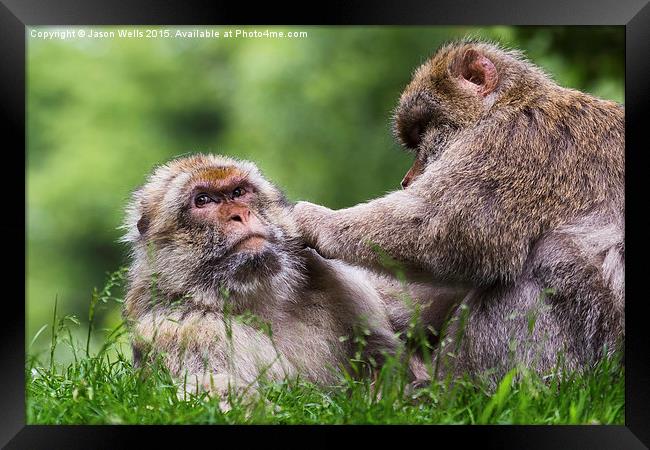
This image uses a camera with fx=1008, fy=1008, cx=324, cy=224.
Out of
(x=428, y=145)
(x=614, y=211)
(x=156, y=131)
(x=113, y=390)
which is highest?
(x=156, y=131)

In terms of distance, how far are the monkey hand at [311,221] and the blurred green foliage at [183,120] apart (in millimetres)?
5335

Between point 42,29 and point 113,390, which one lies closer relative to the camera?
point 42,29

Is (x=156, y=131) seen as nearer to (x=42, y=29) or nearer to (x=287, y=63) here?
(x=287, y=63)

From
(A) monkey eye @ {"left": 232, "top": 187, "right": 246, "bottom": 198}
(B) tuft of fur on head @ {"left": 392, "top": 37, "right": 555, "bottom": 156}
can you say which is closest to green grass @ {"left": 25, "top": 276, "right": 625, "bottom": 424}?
(A) monkey eye @ {"left": 232, "top": 187, "right": 246, "bottom": 198}

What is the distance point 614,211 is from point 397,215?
1.24 m

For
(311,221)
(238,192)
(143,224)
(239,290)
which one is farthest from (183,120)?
(239,290)

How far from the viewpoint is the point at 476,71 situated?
21.1 ft

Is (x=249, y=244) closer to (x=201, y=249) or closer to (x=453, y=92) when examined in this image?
(x=201, y=249)

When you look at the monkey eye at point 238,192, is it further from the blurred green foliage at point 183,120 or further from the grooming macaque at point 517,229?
the blurred green foliage at point 183,120

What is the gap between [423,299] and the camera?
20.8ft

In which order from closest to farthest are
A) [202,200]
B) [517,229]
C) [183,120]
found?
[517,229]
[202,200]
[183,120]

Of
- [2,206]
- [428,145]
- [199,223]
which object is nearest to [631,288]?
[428,145]

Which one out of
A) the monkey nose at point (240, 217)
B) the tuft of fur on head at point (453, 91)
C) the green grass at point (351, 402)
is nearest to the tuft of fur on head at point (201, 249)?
the monkey nose at point (240, 217)
